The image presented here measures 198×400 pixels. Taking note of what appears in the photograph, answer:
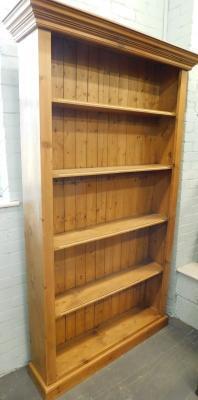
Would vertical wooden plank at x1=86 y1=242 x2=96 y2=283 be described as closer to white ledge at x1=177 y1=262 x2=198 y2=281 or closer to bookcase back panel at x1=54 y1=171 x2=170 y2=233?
bookcase back panel at x1=54 y1=171 x2=170 y2=233

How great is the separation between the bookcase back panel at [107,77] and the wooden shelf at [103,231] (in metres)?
0.84

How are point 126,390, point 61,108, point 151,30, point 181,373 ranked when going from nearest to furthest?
point 61,108
point 126,390
point 181,373
point 151,30

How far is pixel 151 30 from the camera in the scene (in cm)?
211

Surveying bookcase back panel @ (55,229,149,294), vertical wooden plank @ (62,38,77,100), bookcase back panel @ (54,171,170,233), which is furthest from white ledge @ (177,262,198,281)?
vertical wooden plank @ (62,38,77,100)

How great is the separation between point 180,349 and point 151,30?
2.48m

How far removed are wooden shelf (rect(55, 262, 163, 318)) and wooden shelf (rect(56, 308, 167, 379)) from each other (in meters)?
0.41

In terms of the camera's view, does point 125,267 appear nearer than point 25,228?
No

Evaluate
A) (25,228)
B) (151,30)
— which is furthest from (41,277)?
(151,30)

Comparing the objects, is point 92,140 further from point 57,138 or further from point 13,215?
point 13,215

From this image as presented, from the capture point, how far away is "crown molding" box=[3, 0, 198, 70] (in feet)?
3.88

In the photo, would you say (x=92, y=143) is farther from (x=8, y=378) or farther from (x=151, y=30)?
(x=8, y=378)

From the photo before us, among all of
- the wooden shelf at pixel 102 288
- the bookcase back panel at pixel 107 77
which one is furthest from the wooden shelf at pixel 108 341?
the bookcase back panel at pixel 107 77

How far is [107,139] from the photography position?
188 cm

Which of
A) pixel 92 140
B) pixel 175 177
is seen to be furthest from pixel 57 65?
pixel 175 177
